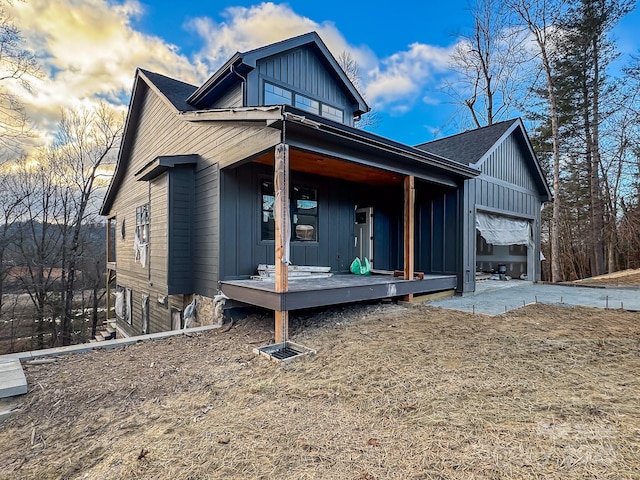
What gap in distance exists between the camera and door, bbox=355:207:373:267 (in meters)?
8.84

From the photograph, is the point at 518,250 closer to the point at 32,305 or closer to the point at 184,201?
the point at 184,201

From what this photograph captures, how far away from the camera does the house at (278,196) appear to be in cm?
505

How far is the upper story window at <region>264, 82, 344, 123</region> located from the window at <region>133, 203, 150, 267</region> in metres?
4.03

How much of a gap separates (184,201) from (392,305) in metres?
4.74

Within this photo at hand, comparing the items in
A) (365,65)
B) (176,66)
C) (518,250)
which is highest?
(365,65)

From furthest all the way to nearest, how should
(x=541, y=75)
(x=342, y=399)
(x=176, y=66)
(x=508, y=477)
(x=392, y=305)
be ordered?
(x=541, y=75)
(x=176, y=66)
(x=392, y=305)
(x=342, y=399)
(x=508, y=477)

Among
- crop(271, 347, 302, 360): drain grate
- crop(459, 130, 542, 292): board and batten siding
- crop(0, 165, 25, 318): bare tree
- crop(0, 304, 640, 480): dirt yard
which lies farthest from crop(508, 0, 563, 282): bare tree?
crop(0, 165, 25, 318): bare tree

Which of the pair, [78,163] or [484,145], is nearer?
[484,145]

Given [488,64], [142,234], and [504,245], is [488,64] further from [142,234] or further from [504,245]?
[142,234]

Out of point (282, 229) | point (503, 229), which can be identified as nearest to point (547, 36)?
point (503, 229)

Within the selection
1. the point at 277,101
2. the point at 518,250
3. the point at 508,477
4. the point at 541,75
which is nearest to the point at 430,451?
the point at 508,477

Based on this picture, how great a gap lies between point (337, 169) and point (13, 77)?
466 inches

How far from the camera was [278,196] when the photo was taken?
4480 mm

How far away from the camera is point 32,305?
57.7 ft
